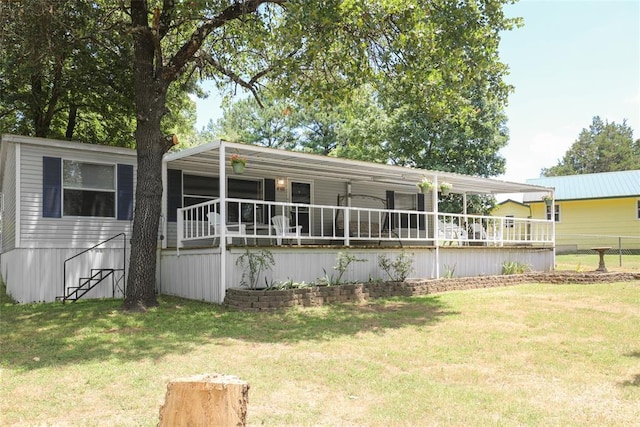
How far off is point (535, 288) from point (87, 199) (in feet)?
35.1

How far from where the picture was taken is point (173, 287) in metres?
11.8

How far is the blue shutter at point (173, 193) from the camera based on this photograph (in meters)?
12.8

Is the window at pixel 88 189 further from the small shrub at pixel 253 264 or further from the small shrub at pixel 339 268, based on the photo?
the small shrub at pixel 339 268

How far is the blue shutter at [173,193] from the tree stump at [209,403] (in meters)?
10.5

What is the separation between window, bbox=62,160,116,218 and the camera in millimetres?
11570

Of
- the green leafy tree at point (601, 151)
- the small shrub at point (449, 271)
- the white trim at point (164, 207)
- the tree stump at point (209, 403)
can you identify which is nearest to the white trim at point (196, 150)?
the white trim at point (164, 207)

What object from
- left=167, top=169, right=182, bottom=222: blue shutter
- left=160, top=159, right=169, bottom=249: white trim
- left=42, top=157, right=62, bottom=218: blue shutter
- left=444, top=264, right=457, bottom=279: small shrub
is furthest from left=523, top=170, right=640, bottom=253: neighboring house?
left=42, top=157, right=62, bottom=218: blue shutter

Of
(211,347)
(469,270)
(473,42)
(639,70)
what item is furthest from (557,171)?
(211,347)

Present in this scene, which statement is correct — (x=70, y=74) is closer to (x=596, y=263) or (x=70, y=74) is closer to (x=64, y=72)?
(x=64, y=72)

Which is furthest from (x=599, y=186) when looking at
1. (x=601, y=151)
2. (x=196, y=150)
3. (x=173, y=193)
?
(x=601, y=151)

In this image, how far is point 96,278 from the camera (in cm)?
1178

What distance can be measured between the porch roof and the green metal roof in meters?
10.8

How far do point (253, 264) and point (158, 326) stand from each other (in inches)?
93.8

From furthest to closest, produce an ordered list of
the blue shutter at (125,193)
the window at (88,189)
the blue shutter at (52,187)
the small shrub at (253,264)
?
the blue shutter at (125,193)
the window at (88,189)
the blue shutter at (52,187)
the small shrub at (253,264)
